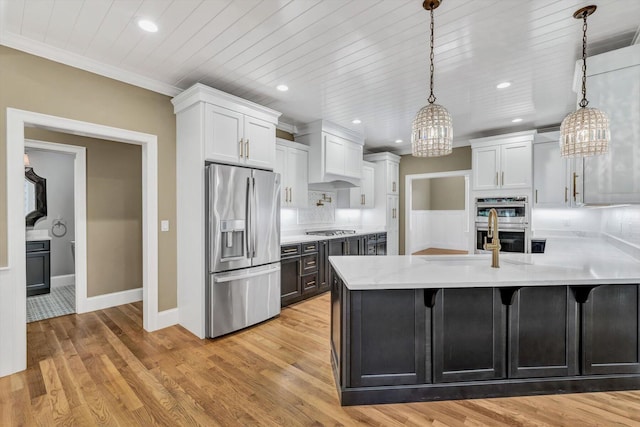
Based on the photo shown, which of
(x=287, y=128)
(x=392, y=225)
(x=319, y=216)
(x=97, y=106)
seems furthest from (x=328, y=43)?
(x=392, y=225)

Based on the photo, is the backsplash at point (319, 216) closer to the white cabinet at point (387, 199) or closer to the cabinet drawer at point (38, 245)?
the white cabinet at point (387, 199)

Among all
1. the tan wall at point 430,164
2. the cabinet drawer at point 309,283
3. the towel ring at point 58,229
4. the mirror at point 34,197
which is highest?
the tan wall at point 430,164

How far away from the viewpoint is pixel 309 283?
429 centimetres

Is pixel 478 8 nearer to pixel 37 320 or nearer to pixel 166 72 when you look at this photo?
pixel 166 72

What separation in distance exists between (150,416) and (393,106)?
403 cm

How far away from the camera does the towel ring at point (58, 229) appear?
4891mm

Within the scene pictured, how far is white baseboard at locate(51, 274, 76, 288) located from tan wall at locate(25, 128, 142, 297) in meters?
1.47

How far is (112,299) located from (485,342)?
14.5 ft

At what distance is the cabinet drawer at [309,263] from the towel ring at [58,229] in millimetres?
4222

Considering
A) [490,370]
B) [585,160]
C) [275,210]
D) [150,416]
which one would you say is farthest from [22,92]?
[585,160]

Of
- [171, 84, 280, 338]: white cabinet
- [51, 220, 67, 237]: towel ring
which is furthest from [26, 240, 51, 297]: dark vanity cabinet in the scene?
[171, 84, 280, 338]: white cabinet

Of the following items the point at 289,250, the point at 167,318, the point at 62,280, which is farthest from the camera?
the point at 62,280

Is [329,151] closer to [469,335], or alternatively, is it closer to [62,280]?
[469,335]

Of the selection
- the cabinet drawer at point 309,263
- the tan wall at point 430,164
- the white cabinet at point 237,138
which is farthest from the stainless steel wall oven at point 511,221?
the white cabinet at point 237,138
